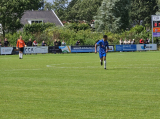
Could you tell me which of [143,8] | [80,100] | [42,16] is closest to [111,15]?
[42,16]

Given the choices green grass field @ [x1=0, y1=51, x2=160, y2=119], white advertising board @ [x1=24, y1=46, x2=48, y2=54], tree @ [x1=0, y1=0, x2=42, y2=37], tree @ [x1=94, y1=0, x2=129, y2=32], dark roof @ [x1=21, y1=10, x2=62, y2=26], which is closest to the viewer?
green grass field @ [x1=0, y1=51, x2=160, y2=119]

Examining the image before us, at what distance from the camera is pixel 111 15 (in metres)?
77.3

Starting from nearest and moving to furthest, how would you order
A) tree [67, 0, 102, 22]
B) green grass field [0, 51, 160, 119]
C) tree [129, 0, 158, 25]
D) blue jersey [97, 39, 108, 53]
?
1. green grass field [0, 51, 160, 119]
2. blue jersey [97, 39, 108, 53]
3. tree [129, 0, 158, 25]
4. tree [67, 0, 102, 22]

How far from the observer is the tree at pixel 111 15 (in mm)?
76500

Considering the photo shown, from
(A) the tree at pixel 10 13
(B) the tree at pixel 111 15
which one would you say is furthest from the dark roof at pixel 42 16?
(A) the tree at pixel 10 13

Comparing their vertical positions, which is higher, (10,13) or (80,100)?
(10,13)

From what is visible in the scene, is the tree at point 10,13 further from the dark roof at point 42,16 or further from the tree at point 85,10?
the tree at point 85,10

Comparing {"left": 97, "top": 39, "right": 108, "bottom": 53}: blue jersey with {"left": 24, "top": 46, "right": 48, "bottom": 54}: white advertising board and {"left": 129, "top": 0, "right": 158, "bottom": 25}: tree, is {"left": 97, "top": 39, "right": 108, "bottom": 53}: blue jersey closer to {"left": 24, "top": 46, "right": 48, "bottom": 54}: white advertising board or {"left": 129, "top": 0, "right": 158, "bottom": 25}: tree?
{"left": 24, "top": 46, "right": 48, "bottom": 54}: white advertising board

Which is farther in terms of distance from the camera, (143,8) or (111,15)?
(143,8)

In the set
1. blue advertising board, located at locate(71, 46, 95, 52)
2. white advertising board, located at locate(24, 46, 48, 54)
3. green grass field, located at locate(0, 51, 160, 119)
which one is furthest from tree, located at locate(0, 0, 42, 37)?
green grass field, located at locate(0, 51, 160, 119)

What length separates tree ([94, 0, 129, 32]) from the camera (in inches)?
3012

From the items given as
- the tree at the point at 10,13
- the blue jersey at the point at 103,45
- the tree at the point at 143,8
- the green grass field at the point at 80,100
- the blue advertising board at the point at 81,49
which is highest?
the tree at the point at 143,8

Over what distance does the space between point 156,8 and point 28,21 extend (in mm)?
33150

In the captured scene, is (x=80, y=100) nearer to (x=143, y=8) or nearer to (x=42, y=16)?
(x=42, y=16)
